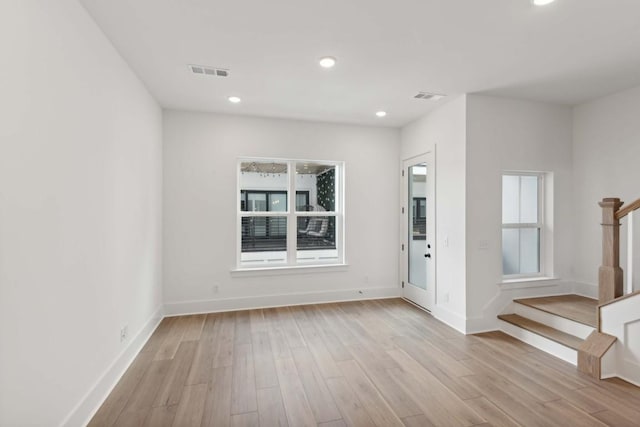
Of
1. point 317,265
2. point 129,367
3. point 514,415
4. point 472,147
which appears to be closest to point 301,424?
point 514,415

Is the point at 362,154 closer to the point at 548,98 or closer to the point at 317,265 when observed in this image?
the point at 317,265

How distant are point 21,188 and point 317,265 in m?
3.80

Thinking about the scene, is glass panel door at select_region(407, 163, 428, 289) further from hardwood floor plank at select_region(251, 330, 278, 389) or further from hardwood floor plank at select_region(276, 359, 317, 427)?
hardwood floor plank at select_region(276, 359, 317, 427)

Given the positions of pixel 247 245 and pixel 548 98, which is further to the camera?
pixel 247 245

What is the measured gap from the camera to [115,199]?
105 inches

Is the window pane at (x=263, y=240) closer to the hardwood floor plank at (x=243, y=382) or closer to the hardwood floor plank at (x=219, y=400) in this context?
the hardwood floor plank at (x=243, y=382)

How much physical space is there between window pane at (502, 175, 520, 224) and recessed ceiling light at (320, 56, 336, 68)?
2808 millimetres

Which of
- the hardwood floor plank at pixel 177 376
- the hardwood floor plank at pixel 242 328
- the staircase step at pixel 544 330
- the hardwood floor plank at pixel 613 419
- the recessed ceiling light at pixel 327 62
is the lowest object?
the hardwood floor plank at pixel 177 376

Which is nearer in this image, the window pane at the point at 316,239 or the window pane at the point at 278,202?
the window pane at the point at 278,202

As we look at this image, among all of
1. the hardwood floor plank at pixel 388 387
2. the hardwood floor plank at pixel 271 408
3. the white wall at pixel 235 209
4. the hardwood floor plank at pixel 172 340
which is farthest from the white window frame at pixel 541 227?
the hardwood floor plank at pixel 172 340

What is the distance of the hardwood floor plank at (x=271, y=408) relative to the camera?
2.12 metres

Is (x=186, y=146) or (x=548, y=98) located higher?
(x=548, y=98)

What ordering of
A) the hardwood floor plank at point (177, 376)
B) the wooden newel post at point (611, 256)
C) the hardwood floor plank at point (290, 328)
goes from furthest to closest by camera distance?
the hardwood floor plank at point (290, 328) < the wooden newel post at point (611, 256) < the hardwood floor plank at point (177, 376)

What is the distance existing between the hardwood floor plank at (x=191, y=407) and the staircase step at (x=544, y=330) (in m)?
3.36
